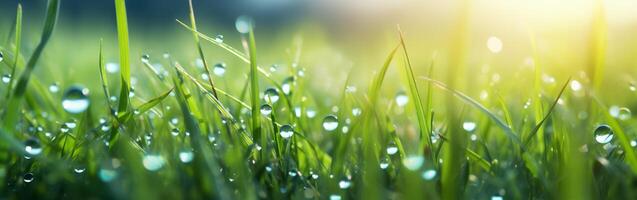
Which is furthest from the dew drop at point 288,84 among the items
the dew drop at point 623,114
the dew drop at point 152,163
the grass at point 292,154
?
the dew drop at point 623,114

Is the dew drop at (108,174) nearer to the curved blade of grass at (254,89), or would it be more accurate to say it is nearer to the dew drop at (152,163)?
the dew drop at (152,163)

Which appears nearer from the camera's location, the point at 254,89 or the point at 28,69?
the point at 28,69

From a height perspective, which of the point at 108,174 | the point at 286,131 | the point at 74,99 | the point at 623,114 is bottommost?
the point at 108,174

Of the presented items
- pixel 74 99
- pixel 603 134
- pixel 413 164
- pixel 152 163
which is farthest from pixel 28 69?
pixel 603 134

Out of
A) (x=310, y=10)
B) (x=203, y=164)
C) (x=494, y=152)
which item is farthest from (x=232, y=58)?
(x=310, y=10)

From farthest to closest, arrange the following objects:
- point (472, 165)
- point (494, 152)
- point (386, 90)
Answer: point (386, 90) → point (494, 152) → point (472, 165)

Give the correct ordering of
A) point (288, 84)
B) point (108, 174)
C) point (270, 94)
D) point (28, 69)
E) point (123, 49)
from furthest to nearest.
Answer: point (288, 84), point (270, 94), point (123, 49), point (28, 69), point (108, 174)

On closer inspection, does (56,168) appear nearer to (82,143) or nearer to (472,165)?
(82,143)

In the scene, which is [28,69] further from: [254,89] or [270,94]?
[270,94]

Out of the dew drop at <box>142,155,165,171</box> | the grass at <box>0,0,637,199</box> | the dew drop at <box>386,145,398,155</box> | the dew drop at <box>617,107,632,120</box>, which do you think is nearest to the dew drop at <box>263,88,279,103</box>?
the grass at <box>0,0,637,199</box>
